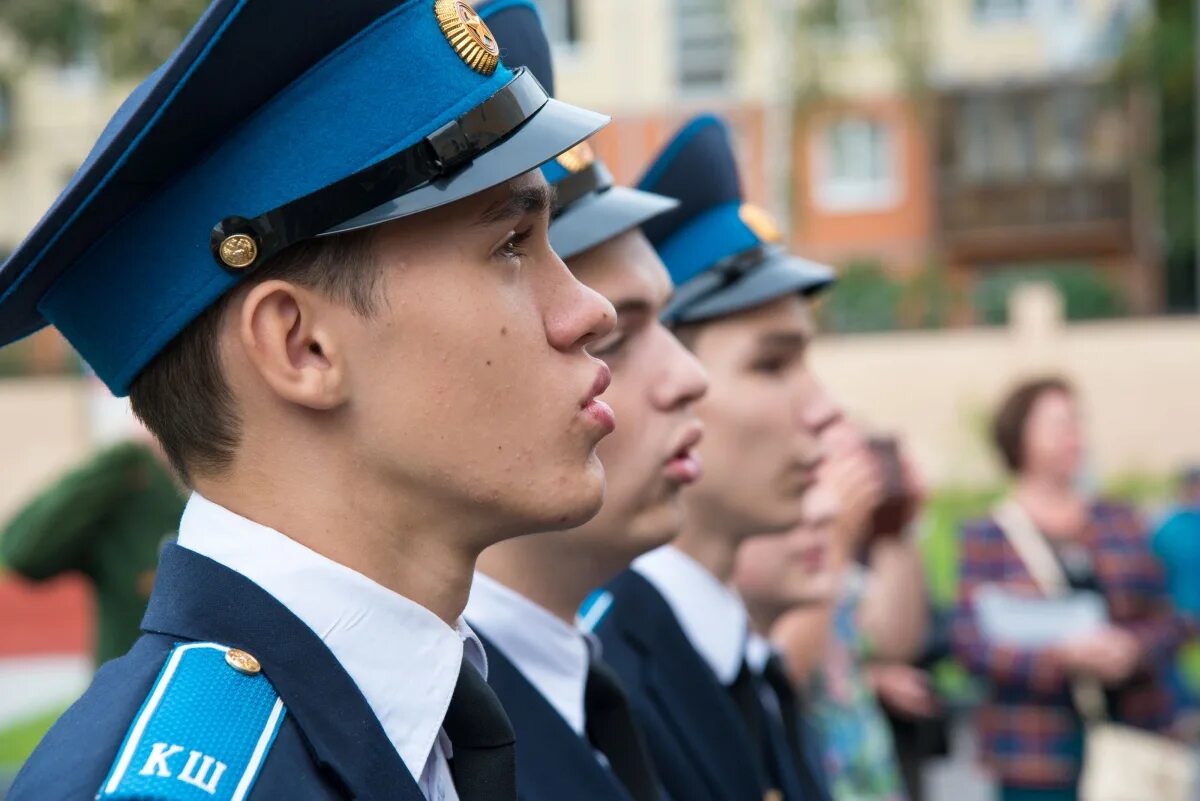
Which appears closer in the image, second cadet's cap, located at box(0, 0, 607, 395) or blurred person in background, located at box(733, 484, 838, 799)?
second cadet's cap, located at box(0, 0, 607, 395)

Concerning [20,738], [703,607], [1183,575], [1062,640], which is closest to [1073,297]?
[20,738]

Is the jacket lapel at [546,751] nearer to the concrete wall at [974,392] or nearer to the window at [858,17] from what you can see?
the concrete wall at [974,392]


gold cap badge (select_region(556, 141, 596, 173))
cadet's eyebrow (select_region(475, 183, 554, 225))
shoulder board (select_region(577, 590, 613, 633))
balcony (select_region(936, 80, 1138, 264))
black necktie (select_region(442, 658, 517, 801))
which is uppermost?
cadet's eyebrow (select_region(475, 183, 554, 225))

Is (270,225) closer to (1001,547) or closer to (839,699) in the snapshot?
(839,699)

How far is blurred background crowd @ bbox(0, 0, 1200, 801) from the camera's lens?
4969mm

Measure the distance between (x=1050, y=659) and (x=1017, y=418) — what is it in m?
1.06

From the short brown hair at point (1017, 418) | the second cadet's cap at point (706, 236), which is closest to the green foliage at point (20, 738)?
Answer: the short brown hair at point (1017, 418)

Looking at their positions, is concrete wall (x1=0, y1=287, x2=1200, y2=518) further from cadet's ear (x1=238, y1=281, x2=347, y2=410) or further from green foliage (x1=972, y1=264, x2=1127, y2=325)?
cadet's ear (x1=238, y1=281, x2=347, y2=410)

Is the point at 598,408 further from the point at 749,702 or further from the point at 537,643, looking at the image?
the point at 749,702

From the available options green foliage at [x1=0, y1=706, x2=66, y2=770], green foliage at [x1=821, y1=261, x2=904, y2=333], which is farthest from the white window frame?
green foliage at [x1=0, y1=706, x2=66, y2=770]

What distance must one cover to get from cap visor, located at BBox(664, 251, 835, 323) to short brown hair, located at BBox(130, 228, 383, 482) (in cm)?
170

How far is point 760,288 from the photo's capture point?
327 centimetres

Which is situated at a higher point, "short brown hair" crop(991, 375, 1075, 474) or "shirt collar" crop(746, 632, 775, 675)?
"shirt collar" crop(746, 632, 775, 675)

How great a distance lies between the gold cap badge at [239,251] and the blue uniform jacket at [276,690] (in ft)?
0.90
